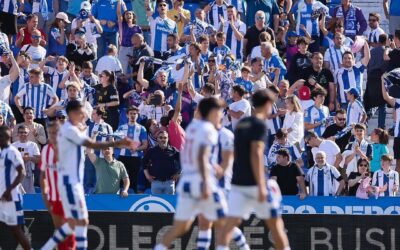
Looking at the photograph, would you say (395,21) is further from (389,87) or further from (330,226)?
(330,226)

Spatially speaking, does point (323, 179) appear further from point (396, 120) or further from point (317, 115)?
point (396, 120)

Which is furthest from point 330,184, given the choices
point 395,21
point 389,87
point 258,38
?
point 395,21

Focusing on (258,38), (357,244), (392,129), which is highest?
(258,38)

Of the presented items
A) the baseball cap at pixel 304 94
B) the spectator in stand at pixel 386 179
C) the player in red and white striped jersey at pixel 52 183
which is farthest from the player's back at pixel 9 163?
the baseball cap at pixel 304 94

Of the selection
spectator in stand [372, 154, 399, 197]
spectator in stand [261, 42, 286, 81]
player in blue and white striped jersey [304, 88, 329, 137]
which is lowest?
spectator in stand [372, 154, 399, 197]

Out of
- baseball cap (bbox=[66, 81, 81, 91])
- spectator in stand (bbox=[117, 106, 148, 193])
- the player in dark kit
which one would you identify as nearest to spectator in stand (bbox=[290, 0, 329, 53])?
spectator in stand (bbox=[117, 106, 148, 193])

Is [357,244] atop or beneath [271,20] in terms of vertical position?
beneath

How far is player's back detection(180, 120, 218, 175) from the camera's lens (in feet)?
48.9

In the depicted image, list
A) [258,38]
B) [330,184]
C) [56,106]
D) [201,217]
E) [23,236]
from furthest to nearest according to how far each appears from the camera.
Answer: [258,38], [56,106], [330,184], [23,236], [201,217]

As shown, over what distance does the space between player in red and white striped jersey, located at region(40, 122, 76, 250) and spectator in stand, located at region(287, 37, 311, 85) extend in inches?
324

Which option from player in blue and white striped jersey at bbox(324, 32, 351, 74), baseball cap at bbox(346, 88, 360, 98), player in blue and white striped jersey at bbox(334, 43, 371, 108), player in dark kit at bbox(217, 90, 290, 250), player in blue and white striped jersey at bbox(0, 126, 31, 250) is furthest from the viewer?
player in blue and white striped jersey at bbox(324, 32, 351, 74)

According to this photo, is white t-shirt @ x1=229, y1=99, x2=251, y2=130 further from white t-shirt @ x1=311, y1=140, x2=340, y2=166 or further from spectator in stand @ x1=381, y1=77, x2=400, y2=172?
spectator in stand @ x1=381, y1=77, x2=400, y2=172

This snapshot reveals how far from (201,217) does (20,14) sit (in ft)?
39.4

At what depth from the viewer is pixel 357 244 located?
19.5 m
